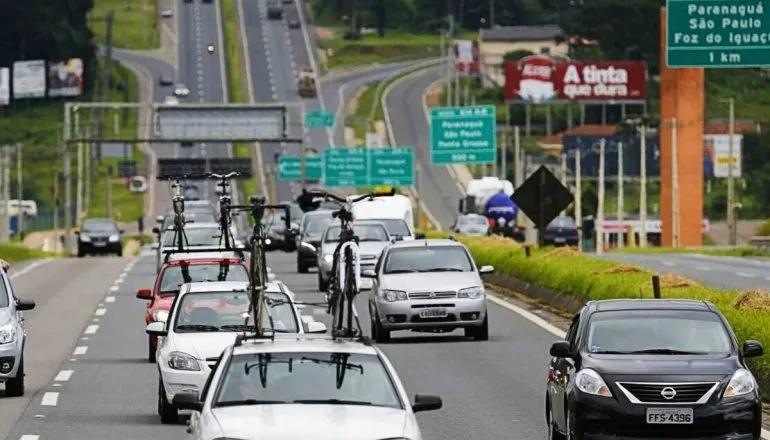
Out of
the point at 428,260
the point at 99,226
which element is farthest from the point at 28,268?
the point at 428,260

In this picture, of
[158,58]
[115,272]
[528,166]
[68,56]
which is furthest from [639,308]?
[158,58]

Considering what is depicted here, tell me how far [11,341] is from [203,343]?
122 inches

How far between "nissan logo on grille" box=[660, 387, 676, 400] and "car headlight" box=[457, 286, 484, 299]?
14.3 metres

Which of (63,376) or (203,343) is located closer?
(203,343)

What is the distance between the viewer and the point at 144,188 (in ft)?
416

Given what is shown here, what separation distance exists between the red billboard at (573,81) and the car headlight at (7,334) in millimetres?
116405

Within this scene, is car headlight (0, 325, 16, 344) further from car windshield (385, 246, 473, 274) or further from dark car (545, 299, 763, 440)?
car windshield (385, 246, 473, 274)

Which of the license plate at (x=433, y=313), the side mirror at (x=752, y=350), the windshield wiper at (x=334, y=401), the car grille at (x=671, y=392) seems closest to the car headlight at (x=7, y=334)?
the car grille at (x=671, y=392)

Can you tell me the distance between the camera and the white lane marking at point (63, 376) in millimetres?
25203

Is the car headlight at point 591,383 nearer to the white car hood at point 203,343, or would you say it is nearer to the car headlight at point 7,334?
the white car hood at point 203,343

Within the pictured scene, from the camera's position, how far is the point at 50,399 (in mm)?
22406

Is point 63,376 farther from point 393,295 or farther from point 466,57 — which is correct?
point 466,57

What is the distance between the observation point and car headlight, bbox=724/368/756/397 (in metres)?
15.3

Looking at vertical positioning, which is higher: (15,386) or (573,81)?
(573,81)
